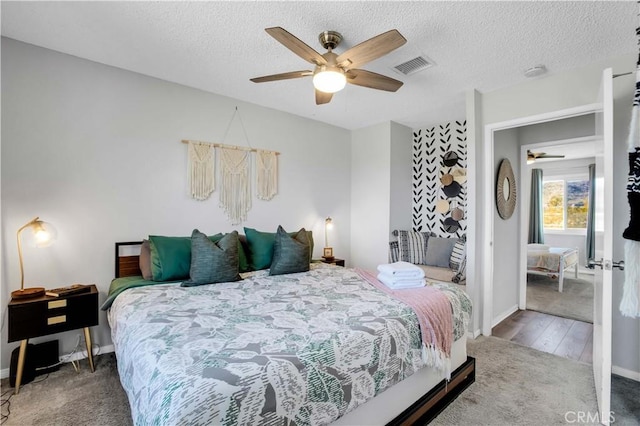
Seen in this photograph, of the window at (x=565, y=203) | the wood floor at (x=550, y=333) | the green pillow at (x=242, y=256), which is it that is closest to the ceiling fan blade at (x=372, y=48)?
the green pillow at (x=242, y=256)

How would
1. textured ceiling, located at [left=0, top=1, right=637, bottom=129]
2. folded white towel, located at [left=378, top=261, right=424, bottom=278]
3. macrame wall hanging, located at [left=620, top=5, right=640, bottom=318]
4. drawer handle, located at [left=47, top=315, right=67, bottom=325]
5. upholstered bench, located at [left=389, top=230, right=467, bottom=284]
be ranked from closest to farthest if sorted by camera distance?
macrame wall hanging, located at [left=620, top=5, right=640, bottom=318]
textured ceiling, located at [left=0, top=1, right=637, bottom=129]
drawer handle, located at [left=47, top=315, right=67, bottom=325]
folded white towel, located at [left=378, top=261, right=424, bottom=278]
upholstered bench, located at [left=389, top=230, right=467, bottom=284]

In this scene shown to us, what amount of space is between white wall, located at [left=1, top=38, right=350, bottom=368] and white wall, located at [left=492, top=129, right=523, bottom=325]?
3.15 m

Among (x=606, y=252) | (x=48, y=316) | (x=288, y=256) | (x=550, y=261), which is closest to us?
(x=606, y=252)

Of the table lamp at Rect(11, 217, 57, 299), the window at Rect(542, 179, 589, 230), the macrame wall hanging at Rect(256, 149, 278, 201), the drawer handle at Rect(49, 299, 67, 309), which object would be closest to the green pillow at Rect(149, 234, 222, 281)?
the drawer handle at Rect(49, 299, 67, 309)

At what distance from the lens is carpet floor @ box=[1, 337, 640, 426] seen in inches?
74.4

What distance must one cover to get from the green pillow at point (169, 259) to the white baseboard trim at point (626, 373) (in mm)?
3883

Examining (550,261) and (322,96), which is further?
(550,261)

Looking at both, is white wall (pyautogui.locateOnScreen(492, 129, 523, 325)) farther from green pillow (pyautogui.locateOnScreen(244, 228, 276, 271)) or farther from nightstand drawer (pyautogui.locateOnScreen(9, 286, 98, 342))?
nightstand drawer (pyautogui.locateOnScreen(9, 286, 98, 342))

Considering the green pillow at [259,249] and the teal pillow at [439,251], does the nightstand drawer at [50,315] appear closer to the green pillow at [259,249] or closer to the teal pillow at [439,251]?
the green pillow at [259,249]

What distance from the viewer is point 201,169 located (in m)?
3.26

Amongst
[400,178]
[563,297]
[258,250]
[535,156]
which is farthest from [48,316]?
[535,156]

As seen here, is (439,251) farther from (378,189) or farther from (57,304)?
(57,304)

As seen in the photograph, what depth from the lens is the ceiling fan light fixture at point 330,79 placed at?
6.85 ft

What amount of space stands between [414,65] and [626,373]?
3236mm
